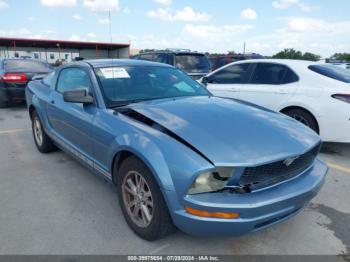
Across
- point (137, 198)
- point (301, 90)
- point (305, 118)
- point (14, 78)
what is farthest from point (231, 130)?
point (14, 78)

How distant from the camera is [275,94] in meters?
5.57

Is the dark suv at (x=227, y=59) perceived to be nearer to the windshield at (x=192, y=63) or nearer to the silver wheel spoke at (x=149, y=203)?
the windshield at (x=192, y=63)

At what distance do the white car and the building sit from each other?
25.7 meters

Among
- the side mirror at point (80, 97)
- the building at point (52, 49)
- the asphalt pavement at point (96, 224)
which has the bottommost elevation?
the asphalt pavement at point (96, 224)

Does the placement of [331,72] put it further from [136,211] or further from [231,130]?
[136,211]

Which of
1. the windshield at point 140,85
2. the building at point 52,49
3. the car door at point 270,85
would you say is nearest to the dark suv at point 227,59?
the car door at point 270,85

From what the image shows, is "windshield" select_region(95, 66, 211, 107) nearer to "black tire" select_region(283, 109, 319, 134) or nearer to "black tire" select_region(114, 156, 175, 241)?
"black tire" select_region(114, 156, 175, 241)

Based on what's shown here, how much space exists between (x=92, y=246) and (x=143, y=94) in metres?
1.66

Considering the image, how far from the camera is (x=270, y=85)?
5.74 meters

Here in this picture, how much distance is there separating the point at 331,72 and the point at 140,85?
345 centimetres

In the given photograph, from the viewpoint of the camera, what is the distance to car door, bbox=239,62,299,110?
5.46 meters

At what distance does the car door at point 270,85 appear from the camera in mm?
5461

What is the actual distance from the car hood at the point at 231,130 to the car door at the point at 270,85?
7.65 feet

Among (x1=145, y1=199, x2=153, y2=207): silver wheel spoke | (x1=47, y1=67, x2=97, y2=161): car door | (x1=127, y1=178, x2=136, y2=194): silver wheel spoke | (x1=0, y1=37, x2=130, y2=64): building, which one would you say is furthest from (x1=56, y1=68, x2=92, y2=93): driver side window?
(x1=0, y1=37, x2=130, y2=64): building
